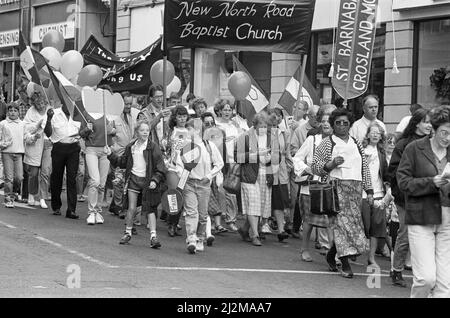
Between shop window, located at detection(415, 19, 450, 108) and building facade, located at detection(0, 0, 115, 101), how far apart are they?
1325 cm

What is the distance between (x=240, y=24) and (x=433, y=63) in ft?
17.5

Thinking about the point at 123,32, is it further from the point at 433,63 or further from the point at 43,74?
the point at 43,74

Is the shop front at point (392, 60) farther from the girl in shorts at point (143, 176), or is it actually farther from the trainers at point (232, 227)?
the girl in shorts at point (143, 176)

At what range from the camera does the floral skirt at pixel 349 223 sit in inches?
401

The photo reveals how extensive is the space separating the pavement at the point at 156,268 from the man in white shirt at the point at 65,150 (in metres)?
0.82

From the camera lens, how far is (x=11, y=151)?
15211 mm

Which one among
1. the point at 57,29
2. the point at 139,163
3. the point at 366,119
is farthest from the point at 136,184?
the point at 57,29

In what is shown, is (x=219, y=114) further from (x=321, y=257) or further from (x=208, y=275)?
(x=208, y=275)

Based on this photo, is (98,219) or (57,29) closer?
(98,219)

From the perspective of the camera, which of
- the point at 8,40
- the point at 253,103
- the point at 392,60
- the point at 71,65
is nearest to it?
the point at 253,103

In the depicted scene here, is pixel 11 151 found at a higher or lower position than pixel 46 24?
lower
